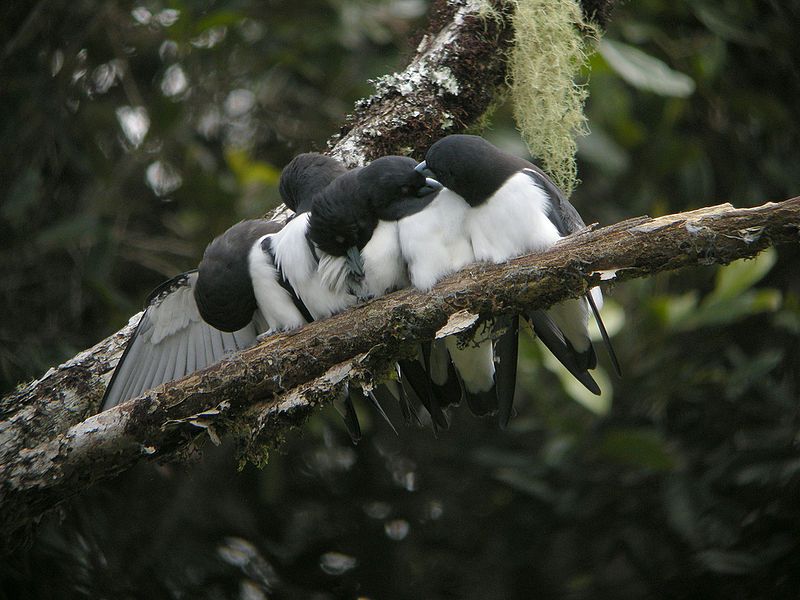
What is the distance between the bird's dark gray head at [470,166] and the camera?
305 centimetres

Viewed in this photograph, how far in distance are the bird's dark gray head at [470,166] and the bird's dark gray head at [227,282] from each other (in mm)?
841

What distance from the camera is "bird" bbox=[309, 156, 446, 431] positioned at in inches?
123

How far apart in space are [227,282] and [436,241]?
2.85 ft

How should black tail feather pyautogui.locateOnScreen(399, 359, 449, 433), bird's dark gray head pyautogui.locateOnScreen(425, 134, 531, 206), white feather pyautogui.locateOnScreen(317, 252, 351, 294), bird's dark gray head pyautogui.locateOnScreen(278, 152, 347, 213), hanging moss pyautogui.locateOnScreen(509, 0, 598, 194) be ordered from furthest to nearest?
hanging moss pyautogui.locateOnScreen(509, 0, 598, 194)
bird's dark gray head pyautogui.locateOnScreen(278, 152, 347, 213)
black tail feather pyautogui.locateOnScreen(399, 359, 449, 433)
white feather pyautogui.locateOnScreen(317, 252, 351, 294)
bird's dark gray head pyautogui.locateOnScreen(425, 134, 531, 206)

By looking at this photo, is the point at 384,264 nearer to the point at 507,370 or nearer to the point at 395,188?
the point at 395,188

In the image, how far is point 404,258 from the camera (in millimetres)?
3098

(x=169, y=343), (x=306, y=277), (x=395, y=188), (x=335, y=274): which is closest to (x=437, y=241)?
(x=395, y=188)

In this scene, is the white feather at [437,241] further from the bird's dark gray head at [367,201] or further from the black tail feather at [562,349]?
the black tail feather at [562,349]

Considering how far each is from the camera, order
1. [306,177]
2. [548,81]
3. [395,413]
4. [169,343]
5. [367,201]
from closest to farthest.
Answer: [367,201] → [306,177] → [548,81] → [169,343] → [395,413]

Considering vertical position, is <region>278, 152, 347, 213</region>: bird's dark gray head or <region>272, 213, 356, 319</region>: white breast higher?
<region>278, 152, 347, 213</region>: bird's dark gray head

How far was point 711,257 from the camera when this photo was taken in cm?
253

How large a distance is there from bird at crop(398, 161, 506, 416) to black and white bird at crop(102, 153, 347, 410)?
1.57 ft

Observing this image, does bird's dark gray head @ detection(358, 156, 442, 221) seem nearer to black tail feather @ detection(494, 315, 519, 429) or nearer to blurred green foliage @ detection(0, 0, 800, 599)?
black tail feather @ detection(494, 315, 519, 429)

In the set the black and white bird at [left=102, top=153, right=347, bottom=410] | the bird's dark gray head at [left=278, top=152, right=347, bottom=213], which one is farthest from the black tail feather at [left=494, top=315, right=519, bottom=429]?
the bird's dark gray head at [left=278, top=152, right=347, bottom=213]
